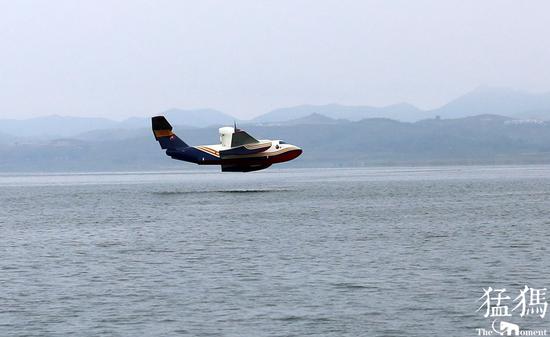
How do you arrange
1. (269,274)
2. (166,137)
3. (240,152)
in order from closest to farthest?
1. (269,274)
2. (240,152)
3. (166,137)

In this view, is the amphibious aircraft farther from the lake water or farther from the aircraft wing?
the lake water

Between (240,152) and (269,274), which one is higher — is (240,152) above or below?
above

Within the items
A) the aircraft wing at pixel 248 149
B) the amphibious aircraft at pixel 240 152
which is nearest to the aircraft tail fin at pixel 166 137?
the amphibious aircraft at pixel 240 152

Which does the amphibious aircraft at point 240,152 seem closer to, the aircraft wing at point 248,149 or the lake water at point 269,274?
the aircraft wing at point 248,149

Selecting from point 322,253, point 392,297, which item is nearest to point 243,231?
point 322,253

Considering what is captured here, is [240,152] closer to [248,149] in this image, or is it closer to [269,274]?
[248,149]

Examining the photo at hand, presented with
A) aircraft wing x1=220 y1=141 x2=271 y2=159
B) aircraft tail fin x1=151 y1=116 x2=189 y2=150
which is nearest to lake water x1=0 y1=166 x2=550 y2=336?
aircraft wing x1=220 y1=141 x2=271 y2=159

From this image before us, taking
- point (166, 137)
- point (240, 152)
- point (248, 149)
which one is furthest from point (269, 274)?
point (166, 137)

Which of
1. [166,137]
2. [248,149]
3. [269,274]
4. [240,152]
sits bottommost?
[269,274]

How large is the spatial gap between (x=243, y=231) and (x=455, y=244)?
19.9 metres

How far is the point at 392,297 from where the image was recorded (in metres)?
37.1

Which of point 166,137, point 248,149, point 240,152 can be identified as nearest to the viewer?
point 248,149

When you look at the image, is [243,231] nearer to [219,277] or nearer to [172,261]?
[172,261]

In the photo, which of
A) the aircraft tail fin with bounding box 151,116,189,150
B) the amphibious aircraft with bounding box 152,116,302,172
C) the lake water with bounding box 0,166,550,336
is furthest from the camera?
the aircraft tail fin with bounding box 151,116,189,150
